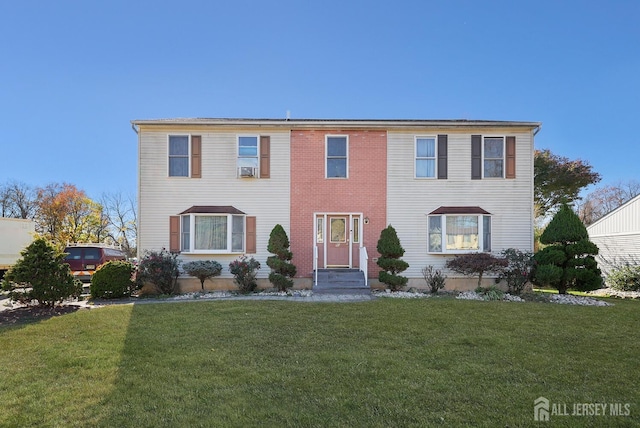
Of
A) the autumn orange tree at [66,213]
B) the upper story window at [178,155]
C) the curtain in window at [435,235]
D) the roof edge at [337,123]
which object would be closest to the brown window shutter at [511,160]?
the roof edge at [337,123]

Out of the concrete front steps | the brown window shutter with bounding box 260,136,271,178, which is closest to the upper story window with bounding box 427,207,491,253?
the concrete front steps

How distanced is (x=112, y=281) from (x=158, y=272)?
1.33 m

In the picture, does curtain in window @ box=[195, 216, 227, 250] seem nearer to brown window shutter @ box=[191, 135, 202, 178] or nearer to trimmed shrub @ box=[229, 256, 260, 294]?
trimmed shrub @ box=[229, 256, 260, 294]

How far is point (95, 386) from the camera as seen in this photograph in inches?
167

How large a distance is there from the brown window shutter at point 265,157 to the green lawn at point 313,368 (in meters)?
6.31

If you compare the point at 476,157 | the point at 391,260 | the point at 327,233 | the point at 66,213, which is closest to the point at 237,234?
the point at 327,233

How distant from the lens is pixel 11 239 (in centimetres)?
1608

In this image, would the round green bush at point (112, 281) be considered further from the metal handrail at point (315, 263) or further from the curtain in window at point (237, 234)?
the metal handrail at point (315, 263)

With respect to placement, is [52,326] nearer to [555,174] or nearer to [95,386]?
[95,386]

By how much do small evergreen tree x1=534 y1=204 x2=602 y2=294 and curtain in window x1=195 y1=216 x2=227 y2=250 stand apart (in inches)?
426

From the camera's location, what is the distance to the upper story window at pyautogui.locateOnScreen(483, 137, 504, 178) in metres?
13.5

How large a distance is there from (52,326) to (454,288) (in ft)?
39.0

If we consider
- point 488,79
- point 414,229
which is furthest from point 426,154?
point 488,79

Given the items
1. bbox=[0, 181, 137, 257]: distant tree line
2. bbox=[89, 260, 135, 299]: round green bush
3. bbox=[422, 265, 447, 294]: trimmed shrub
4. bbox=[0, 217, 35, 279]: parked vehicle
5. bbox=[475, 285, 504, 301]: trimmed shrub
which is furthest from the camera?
bbox=[0, 181, 137, 257]: distant tree line
